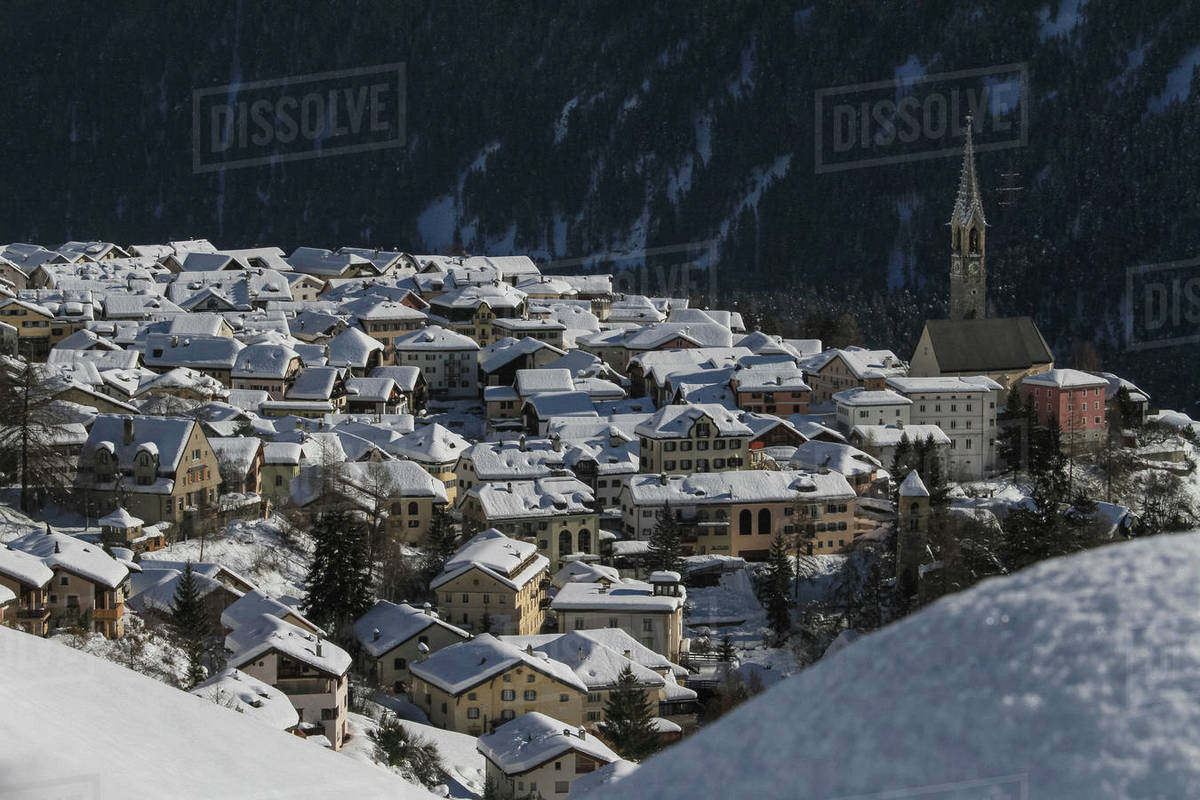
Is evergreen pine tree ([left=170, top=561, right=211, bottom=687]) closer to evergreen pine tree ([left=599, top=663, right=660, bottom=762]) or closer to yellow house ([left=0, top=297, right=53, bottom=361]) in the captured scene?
evergreen pine tree ([left=599, top=663, right=660, bottom=762])

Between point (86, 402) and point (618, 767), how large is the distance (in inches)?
994

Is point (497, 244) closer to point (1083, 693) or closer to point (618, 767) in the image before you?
point (618, 767)

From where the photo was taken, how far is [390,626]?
2830 centimetres

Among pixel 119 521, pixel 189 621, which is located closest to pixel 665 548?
pixel 119 521

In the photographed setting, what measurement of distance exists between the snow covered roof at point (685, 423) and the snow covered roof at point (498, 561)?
7.06 m

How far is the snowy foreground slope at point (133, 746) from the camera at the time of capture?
290 centimetres

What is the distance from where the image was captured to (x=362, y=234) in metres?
116

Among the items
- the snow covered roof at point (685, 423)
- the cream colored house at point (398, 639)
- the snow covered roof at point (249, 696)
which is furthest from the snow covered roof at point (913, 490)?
the snow covered roof at point (249, 696)

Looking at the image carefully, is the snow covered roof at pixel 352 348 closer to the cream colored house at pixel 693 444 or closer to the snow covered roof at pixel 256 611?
the cream colored house at pixel 693 444

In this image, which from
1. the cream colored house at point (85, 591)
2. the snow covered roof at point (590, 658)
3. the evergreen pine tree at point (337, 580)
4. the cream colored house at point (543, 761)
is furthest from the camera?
the evergreen pine tree at point (337, 580)

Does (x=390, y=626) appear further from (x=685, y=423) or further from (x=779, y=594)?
(x=685, y=423)

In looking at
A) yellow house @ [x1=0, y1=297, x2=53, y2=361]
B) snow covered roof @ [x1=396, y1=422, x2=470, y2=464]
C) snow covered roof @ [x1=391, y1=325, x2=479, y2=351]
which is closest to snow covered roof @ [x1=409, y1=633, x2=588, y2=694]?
snow covered roof @ [x1=396, y1=422, x2=470, y2=464]

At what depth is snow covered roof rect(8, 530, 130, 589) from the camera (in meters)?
24.8

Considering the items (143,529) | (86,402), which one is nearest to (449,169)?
(86,402)
